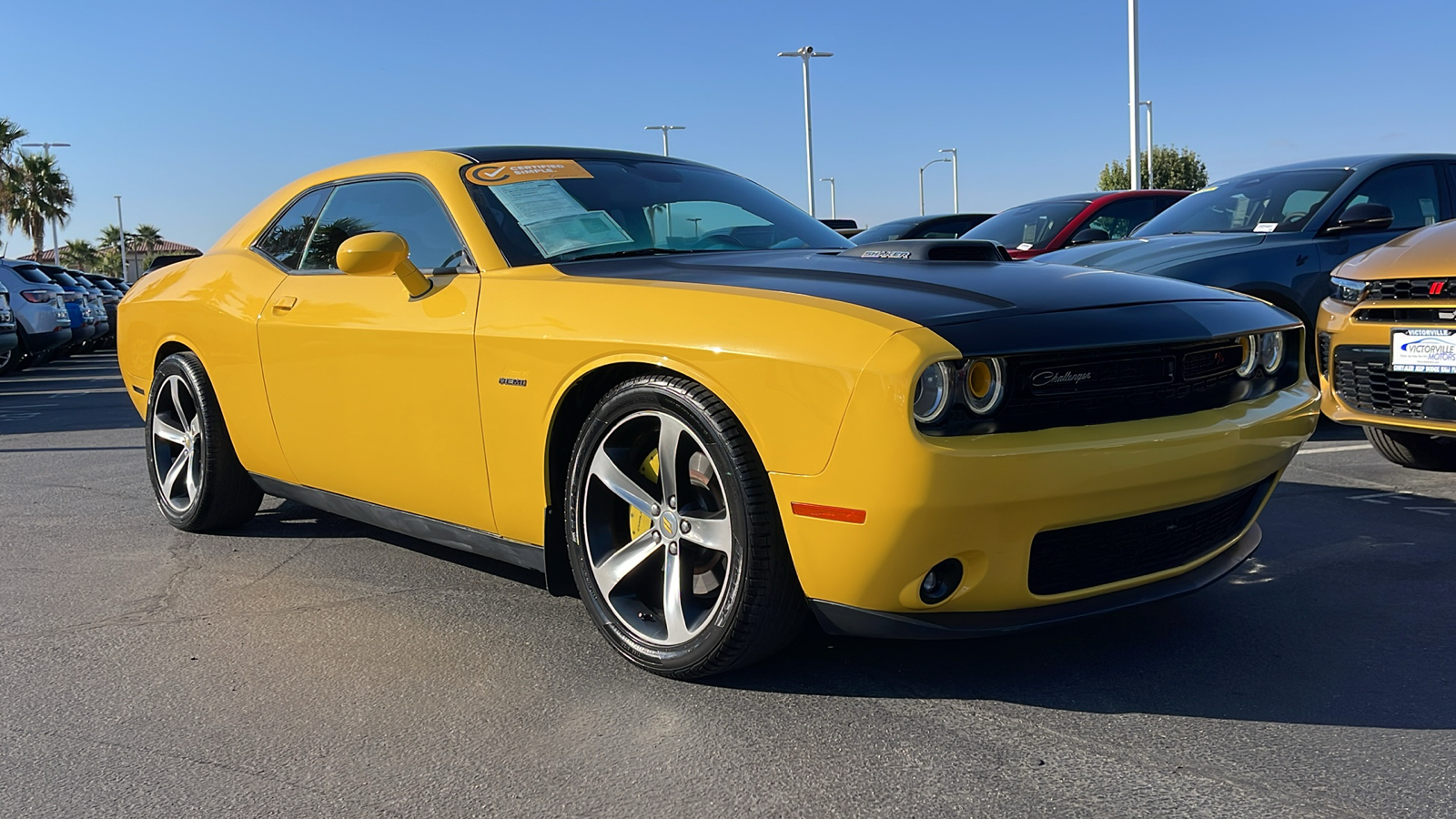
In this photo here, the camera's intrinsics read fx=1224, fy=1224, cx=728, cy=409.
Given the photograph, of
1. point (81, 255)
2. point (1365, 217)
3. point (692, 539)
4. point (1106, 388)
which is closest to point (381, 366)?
point (692, 539)

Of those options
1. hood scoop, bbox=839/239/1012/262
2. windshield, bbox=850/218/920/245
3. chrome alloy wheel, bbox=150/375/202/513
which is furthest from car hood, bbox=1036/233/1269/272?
windshield, bbox=850/218/920/245

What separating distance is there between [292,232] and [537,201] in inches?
49.0

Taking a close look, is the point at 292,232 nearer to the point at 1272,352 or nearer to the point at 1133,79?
the point at 1272,352

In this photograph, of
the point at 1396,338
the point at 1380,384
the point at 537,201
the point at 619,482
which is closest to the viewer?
the point at 619,482

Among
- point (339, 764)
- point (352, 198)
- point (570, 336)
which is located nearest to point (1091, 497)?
point (570, 336)

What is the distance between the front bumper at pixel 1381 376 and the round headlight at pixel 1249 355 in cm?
159

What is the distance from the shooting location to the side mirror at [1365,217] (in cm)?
635

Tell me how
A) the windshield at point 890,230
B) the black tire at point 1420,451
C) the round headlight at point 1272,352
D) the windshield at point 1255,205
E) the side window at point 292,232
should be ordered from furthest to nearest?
the windshield at point 890,230 → the windshield at point 1255,205 → the black tire at point 1420,451 → the side window at point 292,232 → the round headlight at point 1272,352

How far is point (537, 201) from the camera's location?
3658mm

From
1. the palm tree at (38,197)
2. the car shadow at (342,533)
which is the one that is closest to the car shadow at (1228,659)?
the car shadow at (342,533)

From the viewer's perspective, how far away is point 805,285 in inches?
112

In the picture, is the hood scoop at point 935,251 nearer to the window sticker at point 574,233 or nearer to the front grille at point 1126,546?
the window sticker at point 574,233

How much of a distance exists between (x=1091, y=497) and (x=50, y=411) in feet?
34.4

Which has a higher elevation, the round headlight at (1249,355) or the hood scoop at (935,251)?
the hood scoop at (935,251)
